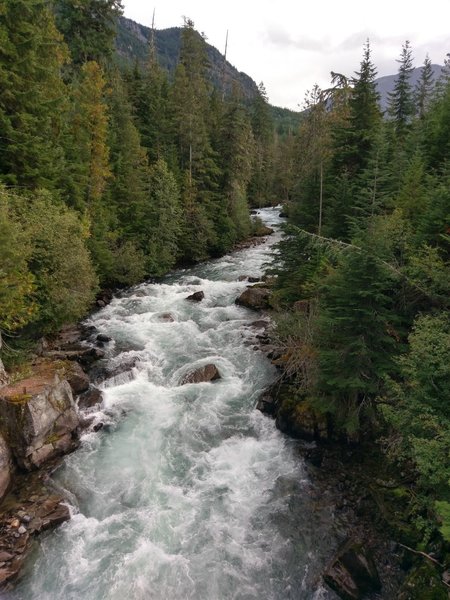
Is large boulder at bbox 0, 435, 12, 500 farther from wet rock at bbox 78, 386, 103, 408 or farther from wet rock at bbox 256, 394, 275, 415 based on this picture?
wet rock at bbox 256, 394, 275, 415

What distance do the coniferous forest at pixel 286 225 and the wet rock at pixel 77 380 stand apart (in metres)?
2.43

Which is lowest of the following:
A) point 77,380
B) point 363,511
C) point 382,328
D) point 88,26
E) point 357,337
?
point 363,511

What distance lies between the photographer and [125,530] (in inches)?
414

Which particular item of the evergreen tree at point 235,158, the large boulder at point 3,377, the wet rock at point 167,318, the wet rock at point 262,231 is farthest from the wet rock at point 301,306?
the wet rock at point 262,231

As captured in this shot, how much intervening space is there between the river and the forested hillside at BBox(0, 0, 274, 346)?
532cm

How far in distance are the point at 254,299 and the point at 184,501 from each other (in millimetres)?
15527

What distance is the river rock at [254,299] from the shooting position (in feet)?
82.6

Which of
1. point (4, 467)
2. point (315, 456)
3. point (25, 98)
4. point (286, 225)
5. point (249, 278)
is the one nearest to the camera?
point (4, 467)

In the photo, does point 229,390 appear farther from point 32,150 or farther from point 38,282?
point 32,150

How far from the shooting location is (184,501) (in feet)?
37.8

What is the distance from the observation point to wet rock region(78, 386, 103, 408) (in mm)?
15266

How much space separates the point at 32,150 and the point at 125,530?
55.0 ft

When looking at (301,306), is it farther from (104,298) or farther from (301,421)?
(104,298)

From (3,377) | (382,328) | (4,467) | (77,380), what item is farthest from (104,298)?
(382,328)
